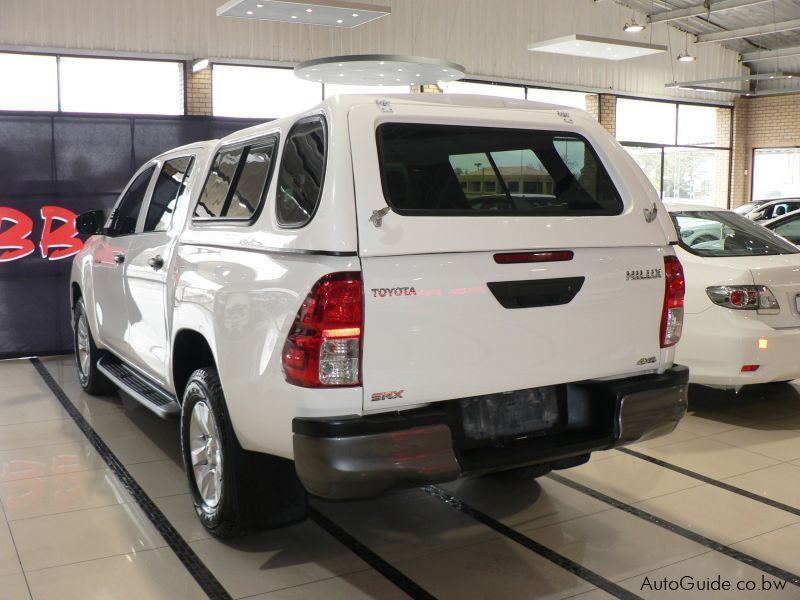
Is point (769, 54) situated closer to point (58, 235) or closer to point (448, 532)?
point (58, 235)

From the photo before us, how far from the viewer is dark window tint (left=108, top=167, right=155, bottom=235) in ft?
18.3

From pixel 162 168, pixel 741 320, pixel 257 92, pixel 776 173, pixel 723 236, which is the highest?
pixel 257 92

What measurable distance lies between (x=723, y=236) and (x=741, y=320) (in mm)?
1007

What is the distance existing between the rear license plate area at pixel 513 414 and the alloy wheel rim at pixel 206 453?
1.13 m

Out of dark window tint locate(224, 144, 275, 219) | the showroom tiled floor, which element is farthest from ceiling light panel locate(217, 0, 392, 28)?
dark window tint locate(224, 144, 275, 219)

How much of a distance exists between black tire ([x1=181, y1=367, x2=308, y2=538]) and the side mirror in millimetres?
2555

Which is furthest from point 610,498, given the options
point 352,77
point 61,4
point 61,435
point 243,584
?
point 61,4

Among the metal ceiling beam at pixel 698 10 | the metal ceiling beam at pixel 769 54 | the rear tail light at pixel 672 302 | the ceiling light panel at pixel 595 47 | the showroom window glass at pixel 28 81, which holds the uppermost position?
the metal ceiling beam at pixel 698 10

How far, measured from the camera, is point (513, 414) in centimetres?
345

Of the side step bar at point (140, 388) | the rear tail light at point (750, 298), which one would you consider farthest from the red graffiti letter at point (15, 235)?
the rear tail light at point (750, 298)

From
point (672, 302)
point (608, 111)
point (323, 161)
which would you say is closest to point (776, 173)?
point (608, 111)

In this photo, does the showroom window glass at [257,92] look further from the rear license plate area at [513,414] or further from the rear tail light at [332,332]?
the rear tail light at [332,332]

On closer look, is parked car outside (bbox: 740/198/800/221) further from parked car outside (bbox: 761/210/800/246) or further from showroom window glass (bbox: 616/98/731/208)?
parked car outside (bbox: 761/210/800/246)

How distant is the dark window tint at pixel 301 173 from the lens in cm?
321
